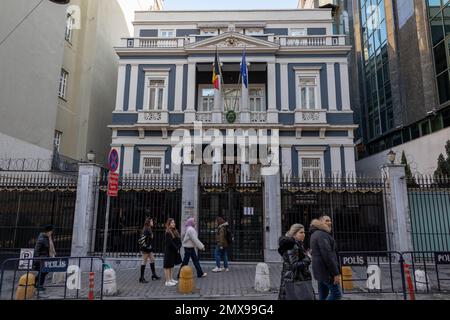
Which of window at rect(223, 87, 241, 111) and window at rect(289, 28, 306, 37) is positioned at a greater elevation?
window at rect(289, 28, 306, 37)

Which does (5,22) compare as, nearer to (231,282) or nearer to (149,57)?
(149,57)

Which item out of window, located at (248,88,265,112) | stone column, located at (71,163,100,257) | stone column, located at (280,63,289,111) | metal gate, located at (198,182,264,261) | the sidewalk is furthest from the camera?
window, located at (248,88,265,112)

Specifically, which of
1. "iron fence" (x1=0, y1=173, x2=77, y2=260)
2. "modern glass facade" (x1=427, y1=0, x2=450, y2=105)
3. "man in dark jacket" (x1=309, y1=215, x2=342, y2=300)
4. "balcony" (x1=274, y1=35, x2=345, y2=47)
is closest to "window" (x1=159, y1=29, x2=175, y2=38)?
"balcony" (x1=274, y1=35, x2=345, y2=47)

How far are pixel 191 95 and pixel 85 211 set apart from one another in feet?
39.6

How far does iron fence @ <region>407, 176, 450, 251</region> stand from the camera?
11570 millimetres

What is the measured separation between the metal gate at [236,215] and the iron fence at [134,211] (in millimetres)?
1090

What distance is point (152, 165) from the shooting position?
68.6 ft

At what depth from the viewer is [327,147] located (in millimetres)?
20422

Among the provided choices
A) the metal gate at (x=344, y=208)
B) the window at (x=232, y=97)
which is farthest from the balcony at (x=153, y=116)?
the metal gate at (x=344, y=208)

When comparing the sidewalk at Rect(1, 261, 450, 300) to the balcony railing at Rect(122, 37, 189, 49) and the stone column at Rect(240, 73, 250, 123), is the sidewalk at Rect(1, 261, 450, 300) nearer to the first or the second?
the stone column at Rect(240, 73, 250, 123)

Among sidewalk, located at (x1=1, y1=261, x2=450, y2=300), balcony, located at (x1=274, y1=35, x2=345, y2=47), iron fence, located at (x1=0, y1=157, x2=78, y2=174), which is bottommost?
sidewalk, located at (x1=1, y1=261, x2=450, y2=300)

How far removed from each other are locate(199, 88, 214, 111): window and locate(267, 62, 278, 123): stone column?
4437mm

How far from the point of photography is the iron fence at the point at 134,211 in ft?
38.5

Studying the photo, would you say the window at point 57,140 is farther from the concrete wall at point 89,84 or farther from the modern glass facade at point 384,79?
the modern glass facade at point 384,79
